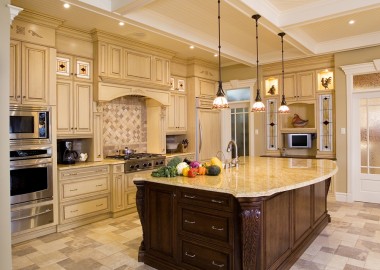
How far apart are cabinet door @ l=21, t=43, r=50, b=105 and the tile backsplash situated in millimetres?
1011

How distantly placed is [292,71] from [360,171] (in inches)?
95.1

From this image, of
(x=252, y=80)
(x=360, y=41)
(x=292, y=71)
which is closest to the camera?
(x=360, y=41)

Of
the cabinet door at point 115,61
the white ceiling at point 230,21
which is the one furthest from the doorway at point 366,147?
the cabinet door at point 115,61

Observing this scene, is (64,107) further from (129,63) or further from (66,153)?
(129,63)

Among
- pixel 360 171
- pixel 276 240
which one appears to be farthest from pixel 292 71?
pixel 276 240

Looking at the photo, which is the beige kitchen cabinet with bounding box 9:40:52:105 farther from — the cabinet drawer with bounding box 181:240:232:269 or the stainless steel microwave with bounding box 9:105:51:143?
the cabinet drawer with bounding box 181:240:232:269

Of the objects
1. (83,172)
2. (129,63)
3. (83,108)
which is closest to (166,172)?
(83,172)

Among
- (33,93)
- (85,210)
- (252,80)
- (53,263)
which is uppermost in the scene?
(252,80)

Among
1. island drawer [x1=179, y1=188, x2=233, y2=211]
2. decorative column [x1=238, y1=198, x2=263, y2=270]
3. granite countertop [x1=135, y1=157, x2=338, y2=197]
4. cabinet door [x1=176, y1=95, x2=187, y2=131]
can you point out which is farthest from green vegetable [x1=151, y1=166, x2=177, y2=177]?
cabinet door [x1=176, y1=95, x2=187, y2=131]

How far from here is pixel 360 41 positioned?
16.8 ft

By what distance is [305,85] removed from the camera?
5891mm

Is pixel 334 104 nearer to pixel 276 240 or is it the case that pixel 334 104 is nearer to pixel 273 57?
pixel 273 57

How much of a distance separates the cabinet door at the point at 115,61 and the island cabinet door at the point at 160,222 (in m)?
2.42

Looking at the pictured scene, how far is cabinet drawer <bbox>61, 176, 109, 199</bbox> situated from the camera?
4.02 m
